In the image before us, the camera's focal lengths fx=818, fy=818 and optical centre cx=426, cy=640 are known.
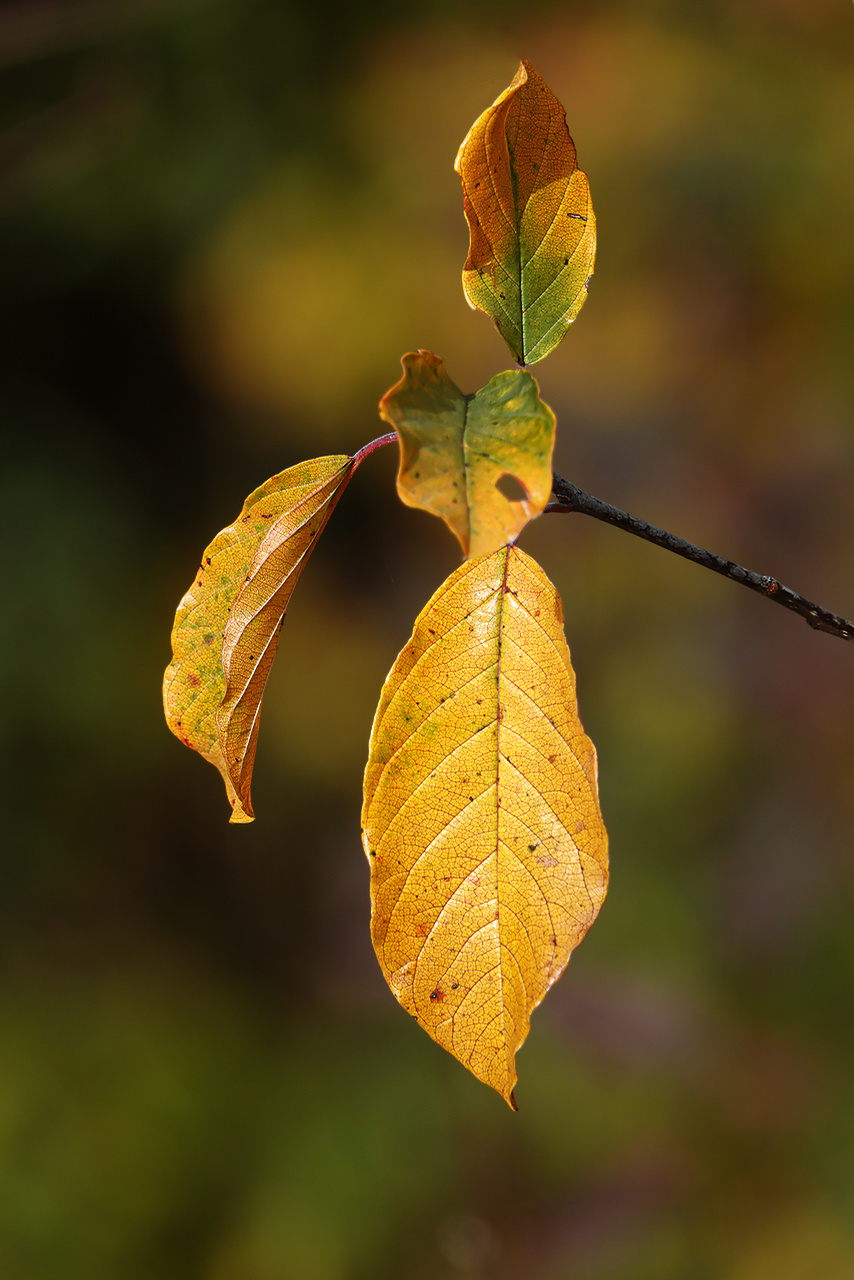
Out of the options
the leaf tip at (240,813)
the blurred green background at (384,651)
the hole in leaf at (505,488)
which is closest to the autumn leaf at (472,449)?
the hole in leaf at (505,488)

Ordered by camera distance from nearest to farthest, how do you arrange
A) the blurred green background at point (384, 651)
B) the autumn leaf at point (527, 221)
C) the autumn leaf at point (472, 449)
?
the autumn leaf at point (472, 449), the autumn leaf at point (527, 221), the blurred green background at point (384, 651)

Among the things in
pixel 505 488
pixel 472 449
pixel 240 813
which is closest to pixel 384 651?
pixel 505 488

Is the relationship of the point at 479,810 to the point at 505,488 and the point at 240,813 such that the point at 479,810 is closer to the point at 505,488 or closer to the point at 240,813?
the point at 240,813

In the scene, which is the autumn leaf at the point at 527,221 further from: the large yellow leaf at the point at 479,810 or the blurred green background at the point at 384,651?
the blurred green background at the point at 384,651

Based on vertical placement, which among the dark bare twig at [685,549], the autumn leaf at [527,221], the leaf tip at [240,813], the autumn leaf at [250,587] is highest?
the autumn leaf at [527,221]

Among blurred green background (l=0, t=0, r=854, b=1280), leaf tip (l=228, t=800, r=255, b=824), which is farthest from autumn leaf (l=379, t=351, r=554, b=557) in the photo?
blurred green background (l=0, t=0, r=854, b=1280)

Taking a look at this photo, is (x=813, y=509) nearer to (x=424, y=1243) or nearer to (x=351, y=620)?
(x=351, y=620)

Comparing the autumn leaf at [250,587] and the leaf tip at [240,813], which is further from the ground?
the autumn leaf at [250,587]
